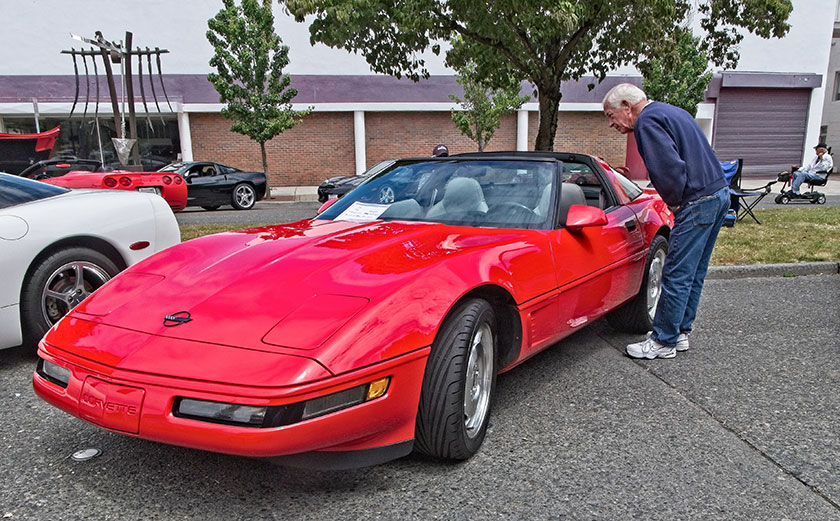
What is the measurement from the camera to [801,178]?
14922 millimetres

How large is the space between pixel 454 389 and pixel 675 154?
2.07m

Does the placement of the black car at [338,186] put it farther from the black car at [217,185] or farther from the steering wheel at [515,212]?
the steering wheel at [515,212]

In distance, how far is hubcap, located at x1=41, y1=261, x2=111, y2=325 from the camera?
3607 mm

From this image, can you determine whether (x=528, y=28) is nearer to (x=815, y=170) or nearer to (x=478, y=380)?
(x=478, y=380)

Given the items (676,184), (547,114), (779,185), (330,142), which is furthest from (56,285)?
(779,185)

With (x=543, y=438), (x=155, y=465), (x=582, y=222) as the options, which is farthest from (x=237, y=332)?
(x=582, y=222)

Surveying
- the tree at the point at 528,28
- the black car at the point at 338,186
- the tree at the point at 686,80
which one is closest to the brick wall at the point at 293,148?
the black car at the point at 338,186

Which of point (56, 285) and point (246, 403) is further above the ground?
point (246, 403)

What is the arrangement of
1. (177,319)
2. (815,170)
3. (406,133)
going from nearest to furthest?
(177,319) → (815,170) → (406,133)

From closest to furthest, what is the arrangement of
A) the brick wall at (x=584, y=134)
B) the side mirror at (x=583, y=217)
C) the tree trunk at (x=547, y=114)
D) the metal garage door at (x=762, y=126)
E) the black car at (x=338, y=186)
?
the side mirror at (x=583, y=217), the tree trunk at (x=547, y=114), the black car at (x=338, y=186), the brick wall at (x=584, y=134), the metal garage door at (x=762, y=126)

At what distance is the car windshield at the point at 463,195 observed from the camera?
10.6ft

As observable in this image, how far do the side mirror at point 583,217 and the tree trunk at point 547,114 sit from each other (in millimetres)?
7112

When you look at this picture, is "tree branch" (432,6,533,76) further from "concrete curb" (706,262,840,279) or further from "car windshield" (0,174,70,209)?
"car windshield" (0,174,70,209)

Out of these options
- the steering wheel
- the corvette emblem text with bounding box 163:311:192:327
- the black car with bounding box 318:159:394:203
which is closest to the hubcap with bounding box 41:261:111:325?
the corvette emblem text with bounding box 163:311:192:327
